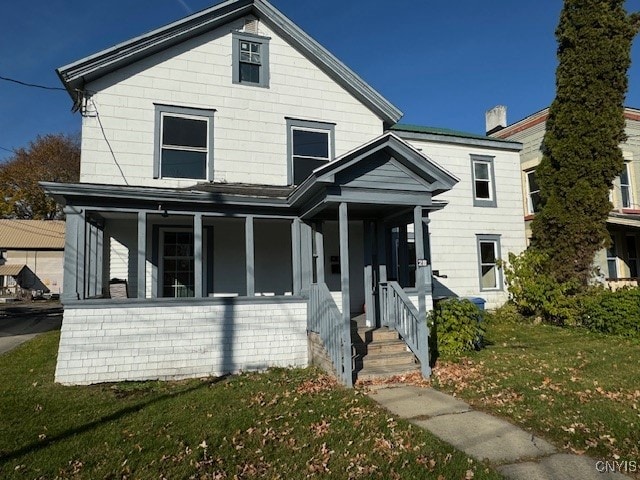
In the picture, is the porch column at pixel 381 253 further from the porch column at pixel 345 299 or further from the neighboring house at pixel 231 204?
the porch column at pixel 345 299

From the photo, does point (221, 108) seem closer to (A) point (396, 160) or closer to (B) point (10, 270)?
(A) point (396, 160)

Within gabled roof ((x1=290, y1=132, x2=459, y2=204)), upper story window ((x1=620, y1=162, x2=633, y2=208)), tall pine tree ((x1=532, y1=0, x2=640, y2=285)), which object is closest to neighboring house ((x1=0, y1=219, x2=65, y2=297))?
gabled roof ((x1=290, y1=132, x2=459, y2=204))

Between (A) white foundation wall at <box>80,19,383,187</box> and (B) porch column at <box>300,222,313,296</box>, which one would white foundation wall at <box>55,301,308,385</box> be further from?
(A) white foundation wall at <box>80,19,383,187</box>

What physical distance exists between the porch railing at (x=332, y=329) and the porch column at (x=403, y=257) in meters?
2.80

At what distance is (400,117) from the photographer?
38.8 ft

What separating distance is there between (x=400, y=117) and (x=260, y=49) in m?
4.08

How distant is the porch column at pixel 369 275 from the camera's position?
9516 mm

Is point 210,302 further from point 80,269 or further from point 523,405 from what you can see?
point 523,405

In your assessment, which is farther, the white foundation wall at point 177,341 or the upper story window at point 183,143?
the upper story window at point 183,143

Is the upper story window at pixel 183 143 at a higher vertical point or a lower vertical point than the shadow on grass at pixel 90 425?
higher

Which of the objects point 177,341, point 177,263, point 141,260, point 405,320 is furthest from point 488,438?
point 177,263

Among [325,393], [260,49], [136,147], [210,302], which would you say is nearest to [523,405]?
[325,393]

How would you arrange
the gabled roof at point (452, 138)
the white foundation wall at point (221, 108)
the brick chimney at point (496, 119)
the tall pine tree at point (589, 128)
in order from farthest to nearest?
the brick chimney at point (496, 119) → the gabled roof at point (452, 138) → the tall pine tree at point (589, 128) → the white foundation wall at point (221, 108)

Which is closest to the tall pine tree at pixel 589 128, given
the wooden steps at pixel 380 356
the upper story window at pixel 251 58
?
the wooden steps at pixel 380 356
